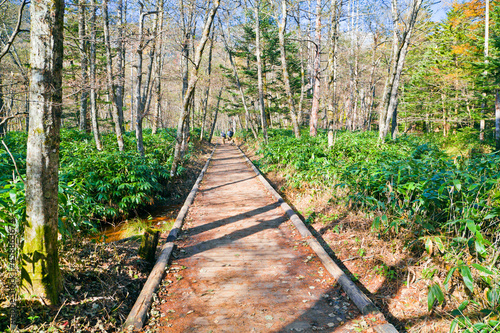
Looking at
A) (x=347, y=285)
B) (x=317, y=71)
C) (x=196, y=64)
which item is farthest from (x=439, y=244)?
(x=317, y=71)

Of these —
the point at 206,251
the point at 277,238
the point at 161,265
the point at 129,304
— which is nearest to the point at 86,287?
the point at 129,304

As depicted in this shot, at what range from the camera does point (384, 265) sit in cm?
402

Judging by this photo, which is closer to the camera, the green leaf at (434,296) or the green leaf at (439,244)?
the green leaf at (434,296)

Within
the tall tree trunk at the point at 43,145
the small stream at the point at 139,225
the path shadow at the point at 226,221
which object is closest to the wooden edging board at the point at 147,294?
the path shadow at the point at 226,221

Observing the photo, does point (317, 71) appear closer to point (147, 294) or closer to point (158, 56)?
point (158, 56)

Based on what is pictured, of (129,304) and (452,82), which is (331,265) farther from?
(452,82)

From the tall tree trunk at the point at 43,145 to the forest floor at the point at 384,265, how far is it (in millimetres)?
3944

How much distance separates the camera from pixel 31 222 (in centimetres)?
285

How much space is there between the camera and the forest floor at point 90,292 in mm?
2766

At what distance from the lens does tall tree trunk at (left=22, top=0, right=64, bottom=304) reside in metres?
2.76

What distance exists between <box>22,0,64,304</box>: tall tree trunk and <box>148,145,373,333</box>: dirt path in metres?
1.39

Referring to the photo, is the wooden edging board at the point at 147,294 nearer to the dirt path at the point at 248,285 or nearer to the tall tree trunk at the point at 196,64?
the dirt path at the point at 248,285

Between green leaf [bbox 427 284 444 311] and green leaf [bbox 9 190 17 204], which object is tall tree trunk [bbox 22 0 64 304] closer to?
green leaf [bbox 9 190 17 204]

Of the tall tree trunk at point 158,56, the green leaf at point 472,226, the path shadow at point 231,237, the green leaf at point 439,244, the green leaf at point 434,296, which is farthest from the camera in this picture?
the tall tree trunk at point 158,56
